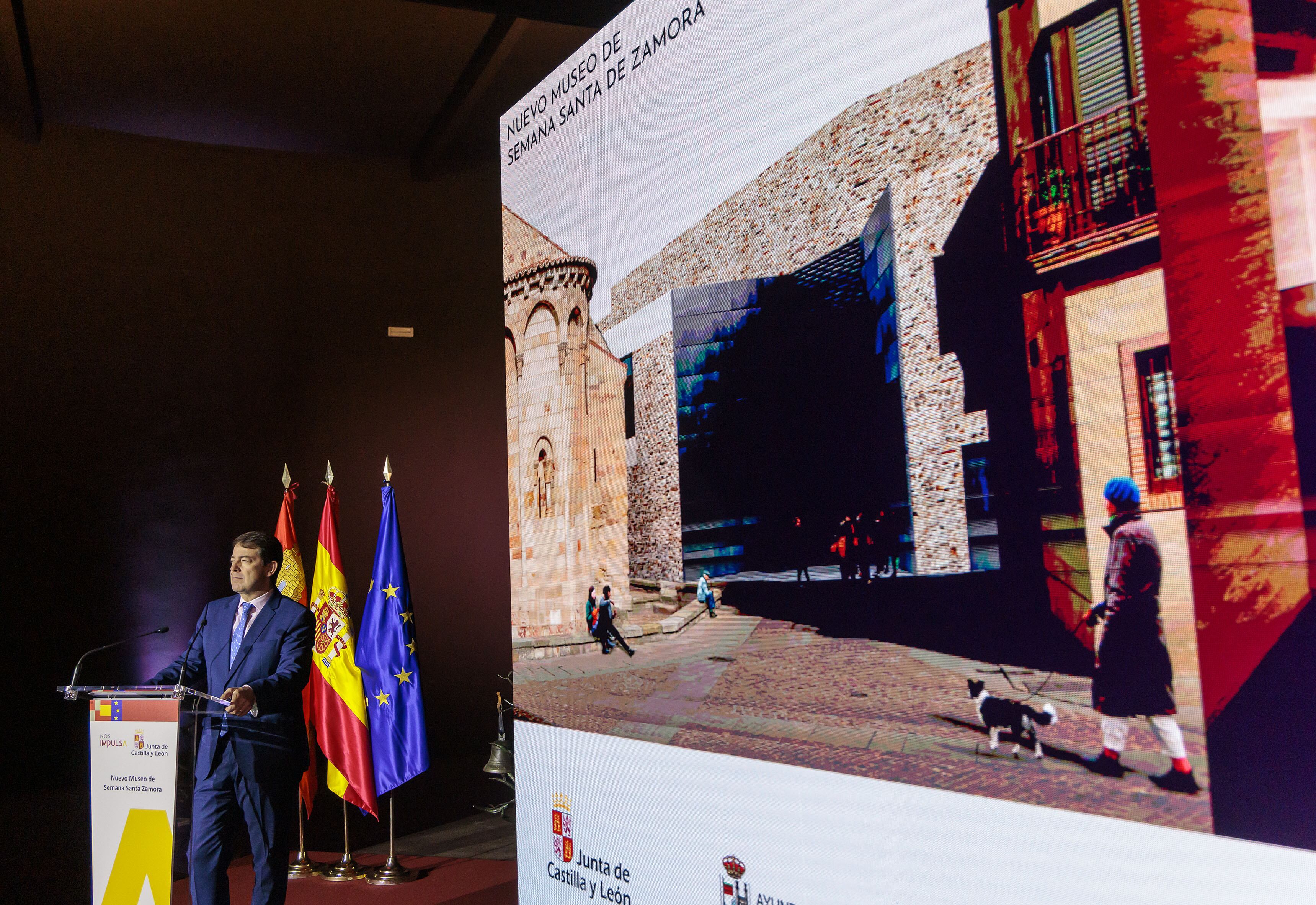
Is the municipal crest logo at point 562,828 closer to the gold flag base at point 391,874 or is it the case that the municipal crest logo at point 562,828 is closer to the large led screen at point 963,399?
the large led screen at point 963,399

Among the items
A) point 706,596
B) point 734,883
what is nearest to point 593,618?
point 706,596

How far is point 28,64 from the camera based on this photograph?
218 inches

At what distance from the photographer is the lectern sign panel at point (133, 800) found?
2975 mm

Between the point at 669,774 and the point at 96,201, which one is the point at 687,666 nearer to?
the point at 669,774

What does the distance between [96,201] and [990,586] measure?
6588 mm

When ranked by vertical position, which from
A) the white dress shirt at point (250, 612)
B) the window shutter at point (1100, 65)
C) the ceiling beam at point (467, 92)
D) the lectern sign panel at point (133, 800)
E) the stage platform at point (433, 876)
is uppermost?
the ceiling beam at point (467, 92)

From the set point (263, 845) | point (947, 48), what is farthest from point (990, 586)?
point (263, 845)

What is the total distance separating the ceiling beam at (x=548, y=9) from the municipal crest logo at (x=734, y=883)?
15.4 feet

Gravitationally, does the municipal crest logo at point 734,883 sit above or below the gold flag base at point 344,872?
above

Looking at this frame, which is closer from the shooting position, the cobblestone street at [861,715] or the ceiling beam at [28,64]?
the cobblestone street at [861,715]

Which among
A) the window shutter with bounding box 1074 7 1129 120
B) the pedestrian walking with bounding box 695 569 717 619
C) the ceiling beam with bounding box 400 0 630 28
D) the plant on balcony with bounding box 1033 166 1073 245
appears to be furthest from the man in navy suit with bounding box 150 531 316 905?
the ceiling beam with bounding box 400 0 630 28

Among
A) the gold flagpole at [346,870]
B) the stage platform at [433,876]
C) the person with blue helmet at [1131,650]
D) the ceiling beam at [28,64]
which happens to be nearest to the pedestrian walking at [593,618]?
the stage platform at [433,876]

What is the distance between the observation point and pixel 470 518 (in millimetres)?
7543

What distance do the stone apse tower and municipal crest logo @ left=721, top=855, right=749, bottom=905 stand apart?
42.4 inches
